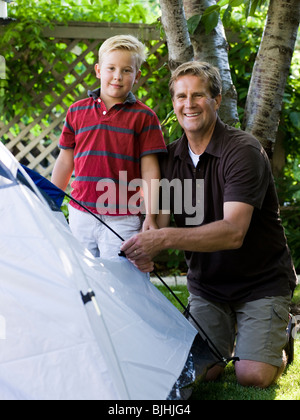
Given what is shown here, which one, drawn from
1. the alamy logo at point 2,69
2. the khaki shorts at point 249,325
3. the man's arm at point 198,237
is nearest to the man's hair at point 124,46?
the man's arm at point 198,237

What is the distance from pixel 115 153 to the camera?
227 cm

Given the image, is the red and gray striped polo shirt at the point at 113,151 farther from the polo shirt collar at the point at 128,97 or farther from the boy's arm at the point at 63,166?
the boy's arm at the point at 63,166

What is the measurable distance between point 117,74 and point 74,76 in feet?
6.12

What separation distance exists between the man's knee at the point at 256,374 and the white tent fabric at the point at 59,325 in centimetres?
38

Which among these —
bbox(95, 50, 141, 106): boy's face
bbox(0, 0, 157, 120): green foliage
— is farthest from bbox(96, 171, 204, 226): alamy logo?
bbox(0, 0, 157, 120): green foliage

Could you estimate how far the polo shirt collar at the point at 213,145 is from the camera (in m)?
2.15

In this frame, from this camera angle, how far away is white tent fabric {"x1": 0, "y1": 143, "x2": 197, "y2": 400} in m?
1.55

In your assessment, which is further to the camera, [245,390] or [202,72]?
[202,72]

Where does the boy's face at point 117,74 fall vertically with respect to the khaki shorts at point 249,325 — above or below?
above

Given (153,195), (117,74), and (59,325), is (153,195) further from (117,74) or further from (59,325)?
(59,325)

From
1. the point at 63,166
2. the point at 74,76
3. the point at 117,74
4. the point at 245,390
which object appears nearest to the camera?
the point at 245,390

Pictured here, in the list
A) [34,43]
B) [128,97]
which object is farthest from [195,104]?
[34,43]

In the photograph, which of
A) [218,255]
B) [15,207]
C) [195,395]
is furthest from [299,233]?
[15,207]

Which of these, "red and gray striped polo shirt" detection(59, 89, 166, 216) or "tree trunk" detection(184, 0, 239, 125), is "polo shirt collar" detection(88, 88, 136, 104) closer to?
"red and gray striped polo shirt" detection(59, 89, 166, 216)
